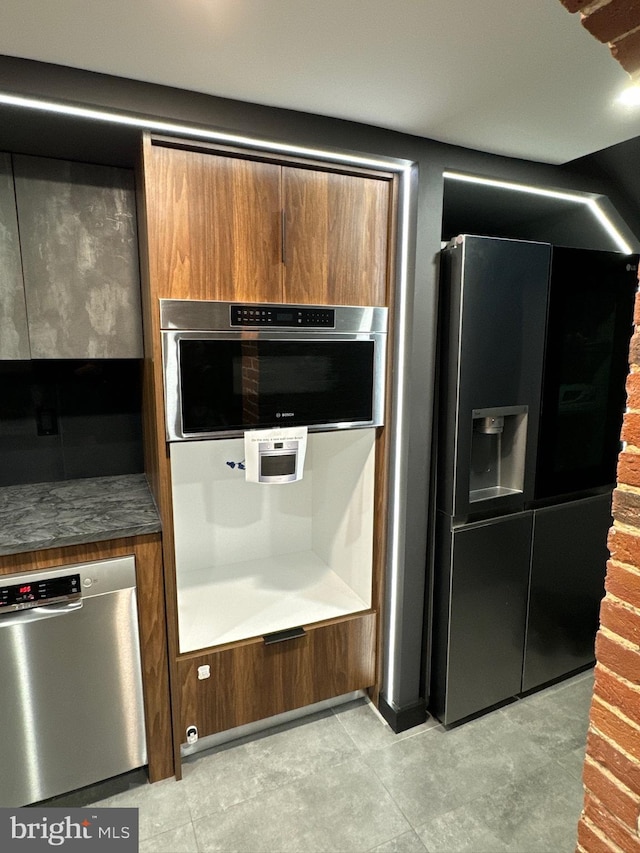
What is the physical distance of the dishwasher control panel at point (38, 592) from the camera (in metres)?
1.46

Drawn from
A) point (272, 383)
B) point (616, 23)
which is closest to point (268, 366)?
point (272, 383)

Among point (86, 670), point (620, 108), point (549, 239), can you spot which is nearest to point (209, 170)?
point (620, 108)

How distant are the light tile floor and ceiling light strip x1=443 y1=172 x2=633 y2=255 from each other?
2071 mm

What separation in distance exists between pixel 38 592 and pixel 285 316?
1155mm

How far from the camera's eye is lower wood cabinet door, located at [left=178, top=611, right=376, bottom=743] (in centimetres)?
177

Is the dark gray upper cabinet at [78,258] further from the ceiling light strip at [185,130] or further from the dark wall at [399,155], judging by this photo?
the ceiling light strip at [185,130]

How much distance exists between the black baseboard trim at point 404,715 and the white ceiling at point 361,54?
7.06ft

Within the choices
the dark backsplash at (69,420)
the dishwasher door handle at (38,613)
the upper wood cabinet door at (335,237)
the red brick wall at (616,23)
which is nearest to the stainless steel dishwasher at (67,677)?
the dishwasher door handle at (38,613)

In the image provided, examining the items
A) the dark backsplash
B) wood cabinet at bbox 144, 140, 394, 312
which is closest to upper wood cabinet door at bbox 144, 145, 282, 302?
wood cabinet at bbox 144, 140, 394, 312

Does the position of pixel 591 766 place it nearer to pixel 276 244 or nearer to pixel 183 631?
pixel 183 631

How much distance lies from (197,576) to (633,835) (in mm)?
1820

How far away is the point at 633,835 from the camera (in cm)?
94

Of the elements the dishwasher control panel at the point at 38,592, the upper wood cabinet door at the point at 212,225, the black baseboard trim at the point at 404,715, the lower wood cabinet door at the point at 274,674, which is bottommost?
the black baseboard trim at the point at 404,715

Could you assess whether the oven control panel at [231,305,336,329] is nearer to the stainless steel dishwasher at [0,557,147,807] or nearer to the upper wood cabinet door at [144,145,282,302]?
the upper wood cabinet door at [144,145,282,302]
